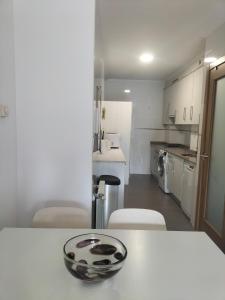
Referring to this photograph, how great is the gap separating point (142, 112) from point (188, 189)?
3.32 meters

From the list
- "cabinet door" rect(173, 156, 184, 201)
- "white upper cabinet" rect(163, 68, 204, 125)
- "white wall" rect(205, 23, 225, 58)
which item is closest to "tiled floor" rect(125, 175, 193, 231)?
"cabinet door" rect(173, 156, 184, 201)

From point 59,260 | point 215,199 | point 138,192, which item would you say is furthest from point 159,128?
point 59,260

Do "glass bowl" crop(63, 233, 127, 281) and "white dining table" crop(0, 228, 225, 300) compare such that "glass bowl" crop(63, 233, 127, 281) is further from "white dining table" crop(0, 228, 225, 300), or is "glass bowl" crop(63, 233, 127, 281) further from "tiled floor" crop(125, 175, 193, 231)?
"tiled floor" crop(125, 175, 193, 231)

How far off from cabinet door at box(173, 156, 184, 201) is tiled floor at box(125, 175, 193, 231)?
0.23 metres

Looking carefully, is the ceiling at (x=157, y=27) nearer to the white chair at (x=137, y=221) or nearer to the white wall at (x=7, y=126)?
the white wall at (x=7, y=126)

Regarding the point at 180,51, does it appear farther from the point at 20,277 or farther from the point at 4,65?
the point at 20,277

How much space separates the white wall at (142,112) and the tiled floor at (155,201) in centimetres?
94

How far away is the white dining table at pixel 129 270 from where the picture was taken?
888mm

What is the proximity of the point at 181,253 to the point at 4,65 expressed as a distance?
1.70 metres

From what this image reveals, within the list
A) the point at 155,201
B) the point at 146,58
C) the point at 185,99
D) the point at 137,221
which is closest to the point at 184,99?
the point at 185,99

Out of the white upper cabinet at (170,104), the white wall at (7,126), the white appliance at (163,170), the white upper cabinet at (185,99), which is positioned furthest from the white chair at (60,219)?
the white upper cabinet at (170,104)

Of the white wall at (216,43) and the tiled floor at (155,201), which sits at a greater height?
the white wall at (216,43)

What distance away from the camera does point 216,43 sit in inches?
110

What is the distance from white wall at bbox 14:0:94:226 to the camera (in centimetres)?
191
